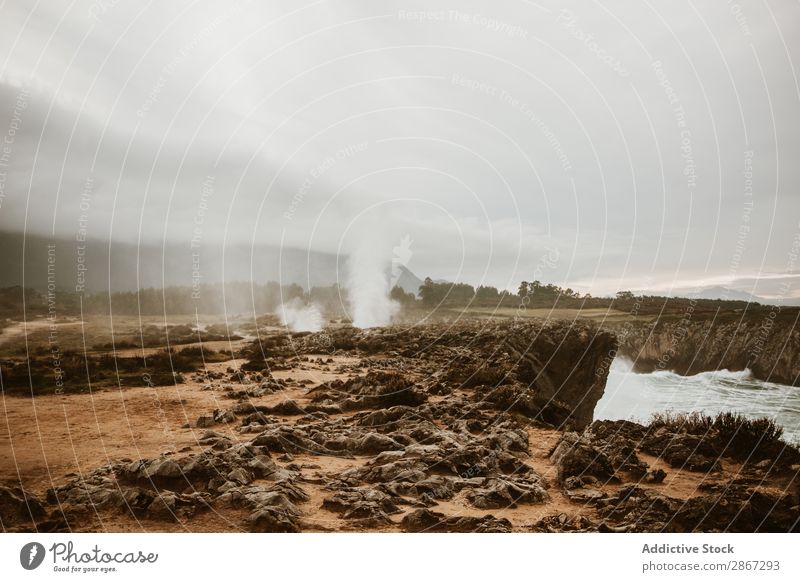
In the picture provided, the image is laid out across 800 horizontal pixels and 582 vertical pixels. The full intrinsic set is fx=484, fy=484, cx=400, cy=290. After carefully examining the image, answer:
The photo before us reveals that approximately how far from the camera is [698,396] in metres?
17.0

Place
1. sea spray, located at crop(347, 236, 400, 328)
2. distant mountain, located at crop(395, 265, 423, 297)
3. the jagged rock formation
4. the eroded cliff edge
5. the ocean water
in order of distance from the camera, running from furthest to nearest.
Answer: distant mountain, located at crop(395, 265, 423, 297), sea spray, located at crop(347, 236, 400, 328), the eroded cliff edge, the jagged rock formation, the ocean water

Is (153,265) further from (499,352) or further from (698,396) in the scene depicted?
(698,396)

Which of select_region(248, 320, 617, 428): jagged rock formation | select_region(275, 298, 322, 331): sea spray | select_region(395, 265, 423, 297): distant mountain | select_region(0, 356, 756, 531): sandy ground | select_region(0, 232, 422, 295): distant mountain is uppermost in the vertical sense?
select_region(0, 232, 422, 295): distant mountain

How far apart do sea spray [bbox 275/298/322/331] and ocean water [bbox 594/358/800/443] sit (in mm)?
12431

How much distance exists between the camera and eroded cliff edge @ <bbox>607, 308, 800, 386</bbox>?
16172mm

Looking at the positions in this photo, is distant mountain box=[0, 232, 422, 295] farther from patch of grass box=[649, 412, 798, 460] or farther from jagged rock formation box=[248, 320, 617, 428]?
patch of grass box=[649, 412, 798, 460]

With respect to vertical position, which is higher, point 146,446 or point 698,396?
point 698,396

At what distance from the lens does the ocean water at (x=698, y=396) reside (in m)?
14.6

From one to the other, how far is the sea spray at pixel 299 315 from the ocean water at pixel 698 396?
40.8ft

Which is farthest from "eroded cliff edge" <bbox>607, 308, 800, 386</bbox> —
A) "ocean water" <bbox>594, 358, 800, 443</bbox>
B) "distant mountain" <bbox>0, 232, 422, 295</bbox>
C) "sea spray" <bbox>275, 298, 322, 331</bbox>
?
A: "sea spray" <bbox>275, 298, 322, 331</bbox>

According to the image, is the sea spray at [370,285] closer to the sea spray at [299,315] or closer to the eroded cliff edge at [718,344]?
the sea spray at [299,315]

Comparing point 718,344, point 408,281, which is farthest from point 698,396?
point 408,281

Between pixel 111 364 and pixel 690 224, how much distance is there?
786 inches

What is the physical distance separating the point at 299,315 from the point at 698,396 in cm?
1597
